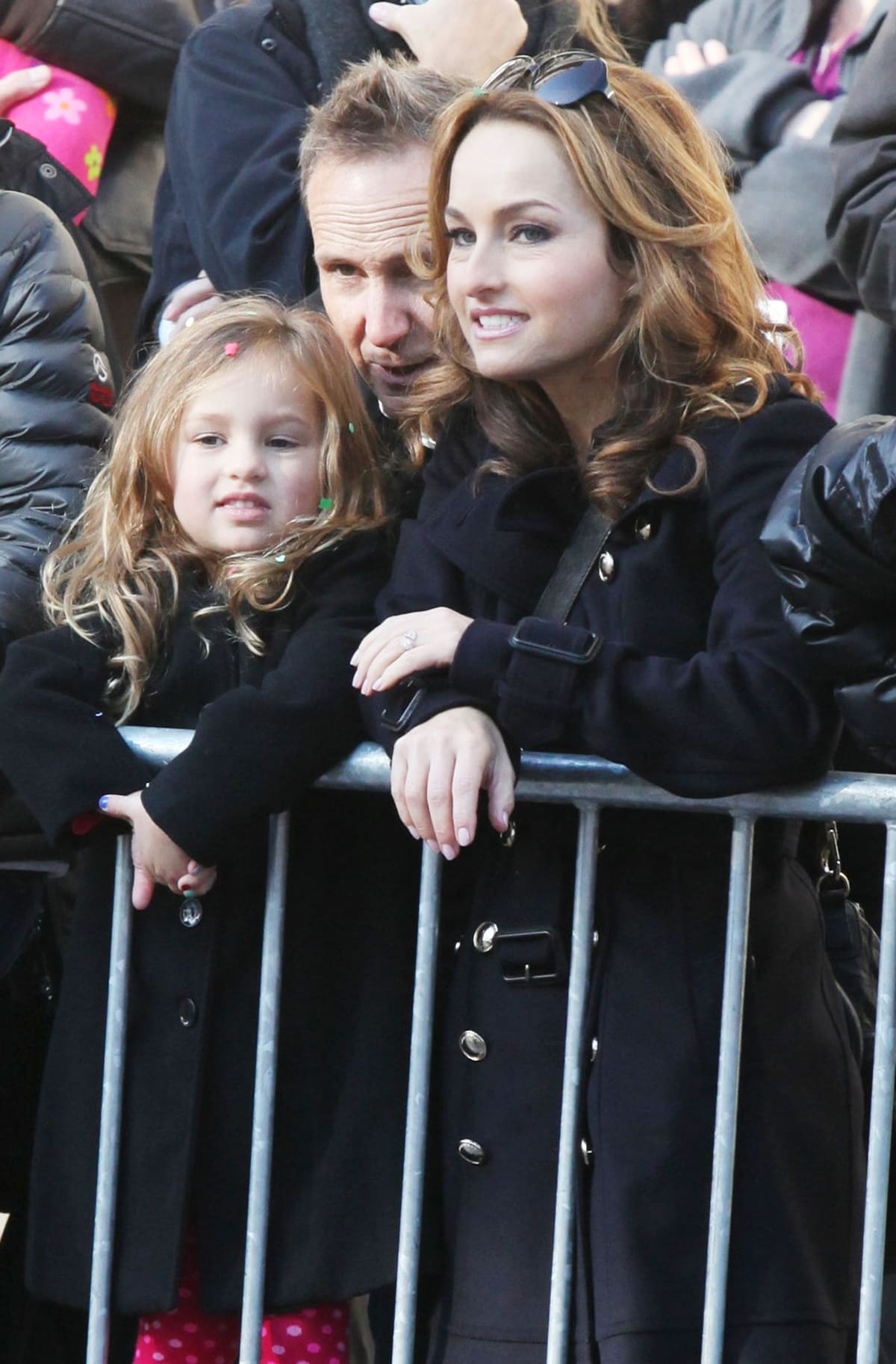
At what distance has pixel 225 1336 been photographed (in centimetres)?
271

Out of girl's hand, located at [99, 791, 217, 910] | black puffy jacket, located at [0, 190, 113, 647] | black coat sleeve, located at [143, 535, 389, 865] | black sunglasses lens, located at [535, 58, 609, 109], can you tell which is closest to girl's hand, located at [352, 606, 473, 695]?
black coat sleeve, located at [143, 535, 389, 865]

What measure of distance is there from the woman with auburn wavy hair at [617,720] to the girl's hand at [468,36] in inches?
39.4

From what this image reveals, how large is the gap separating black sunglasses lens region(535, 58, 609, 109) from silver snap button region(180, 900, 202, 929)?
3.88 feet

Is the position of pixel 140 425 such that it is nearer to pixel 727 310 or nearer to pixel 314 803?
pixel 314 803

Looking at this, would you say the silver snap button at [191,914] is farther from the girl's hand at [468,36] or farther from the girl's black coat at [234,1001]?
the girl's hand at [468,36]

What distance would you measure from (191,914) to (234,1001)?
0.13 m

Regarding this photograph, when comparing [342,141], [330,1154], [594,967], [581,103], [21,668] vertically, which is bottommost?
[330,1154]

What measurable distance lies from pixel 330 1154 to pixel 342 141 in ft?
5.45

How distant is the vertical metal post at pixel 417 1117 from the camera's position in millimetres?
2428

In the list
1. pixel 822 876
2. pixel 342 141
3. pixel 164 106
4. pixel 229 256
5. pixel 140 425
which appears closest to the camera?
pixel 822 876

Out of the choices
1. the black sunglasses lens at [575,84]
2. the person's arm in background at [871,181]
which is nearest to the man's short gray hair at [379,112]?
the black sunglasses lens at [575,84]

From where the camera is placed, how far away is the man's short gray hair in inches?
123

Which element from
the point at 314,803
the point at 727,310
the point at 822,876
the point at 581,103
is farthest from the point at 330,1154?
the point at 581,103

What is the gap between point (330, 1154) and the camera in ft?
8.43
